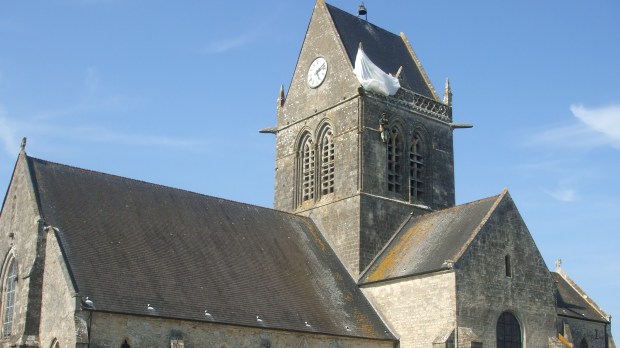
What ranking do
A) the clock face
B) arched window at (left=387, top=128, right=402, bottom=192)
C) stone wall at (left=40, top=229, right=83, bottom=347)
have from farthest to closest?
1. the clock face
2. arched window at (left=387, top=128, right=402, bottom=192)
3. stone wall at (left=40, top=229, right=83, bottom=347)

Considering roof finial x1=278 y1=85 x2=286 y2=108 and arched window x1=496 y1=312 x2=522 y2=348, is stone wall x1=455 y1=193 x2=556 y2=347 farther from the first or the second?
roof finial x1=278 y1=85 x2=286 y2=108

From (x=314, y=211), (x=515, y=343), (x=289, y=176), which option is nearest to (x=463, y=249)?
(x=515, y=343)

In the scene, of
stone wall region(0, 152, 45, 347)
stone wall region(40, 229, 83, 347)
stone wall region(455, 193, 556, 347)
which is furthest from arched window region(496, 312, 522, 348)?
stone wall region(0, 152, 45, 347)

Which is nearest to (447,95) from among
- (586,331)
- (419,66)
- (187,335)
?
(419,66)

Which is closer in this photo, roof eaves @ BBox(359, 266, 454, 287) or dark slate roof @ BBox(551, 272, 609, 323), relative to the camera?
roof eaves @ BBox(359, 266, 454, 287)

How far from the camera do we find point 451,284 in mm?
28328

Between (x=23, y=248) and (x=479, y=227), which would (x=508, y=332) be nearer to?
(x=479, y=227)

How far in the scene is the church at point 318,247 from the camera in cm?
2520

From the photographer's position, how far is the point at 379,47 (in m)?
38.3

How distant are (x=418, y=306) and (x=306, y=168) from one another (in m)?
10.1

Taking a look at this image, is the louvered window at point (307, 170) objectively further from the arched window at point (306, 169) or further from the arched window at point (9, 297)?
the arched window at point (9, 297)

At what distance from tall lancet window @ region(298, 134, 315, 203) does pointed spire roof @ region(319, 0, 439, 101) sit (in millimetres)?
4236

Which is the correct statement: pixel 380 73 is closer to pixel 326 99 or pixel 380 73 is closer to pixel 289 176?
pixel 326 99

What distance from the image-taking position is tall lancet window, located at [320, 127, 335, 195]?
3578 centimetres
